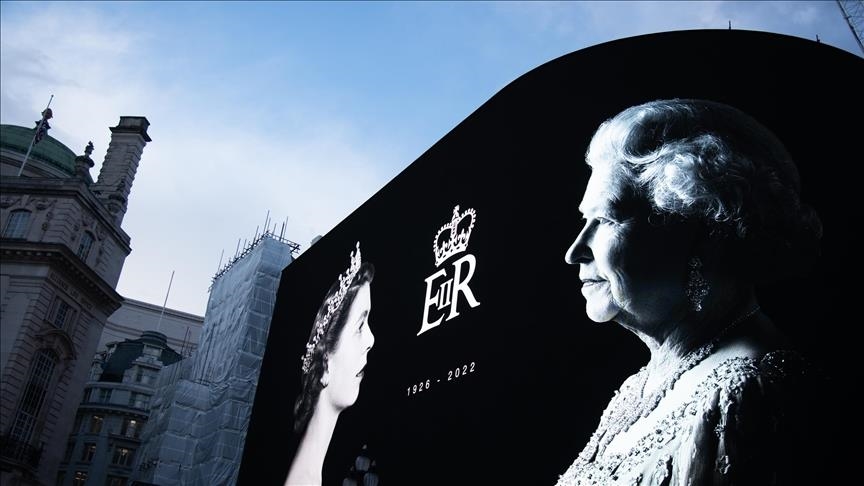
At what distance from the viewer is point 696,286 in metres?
3.89

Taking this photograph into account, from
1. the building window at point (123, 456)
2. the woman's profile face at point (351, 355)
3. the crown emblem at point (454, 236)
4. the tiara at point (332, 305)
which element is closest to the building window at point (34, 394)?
the tiara at point (332, 305)

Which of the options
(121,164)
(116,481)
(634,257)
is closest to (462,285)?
(634,257)

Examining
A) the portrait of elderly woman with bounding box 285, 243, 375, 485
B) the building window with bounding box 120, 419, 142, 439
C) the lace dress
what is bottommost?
the lace dress

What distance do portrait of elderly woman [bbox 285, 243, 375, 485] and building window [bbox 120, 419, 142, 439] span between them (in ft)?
118

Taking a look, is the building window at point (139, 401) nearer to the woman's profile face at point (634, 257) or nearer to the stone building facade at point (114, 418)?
the stone building facade at point (114, 418)

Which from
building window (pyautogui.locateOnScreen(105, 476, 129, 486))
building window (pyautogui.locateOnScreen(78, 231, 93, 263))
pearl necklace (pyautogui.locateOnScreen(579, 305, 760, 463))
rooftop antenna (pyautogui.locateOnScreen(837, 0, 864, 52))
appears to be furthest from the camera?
building window (pyautogui.locateOnScreen(105, 476, 129, 486))

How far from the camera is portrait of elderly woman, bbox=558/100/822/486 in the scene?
3008mm

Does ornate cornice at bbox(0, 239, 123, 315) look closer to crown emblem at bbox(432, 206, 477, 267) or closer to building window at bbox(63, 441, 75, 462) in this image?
building window at bbox(63, 441, 75, 462)

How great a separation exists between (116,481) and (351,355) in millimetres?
37727

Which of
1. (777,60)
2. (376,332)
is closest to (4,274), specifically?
(376,332)

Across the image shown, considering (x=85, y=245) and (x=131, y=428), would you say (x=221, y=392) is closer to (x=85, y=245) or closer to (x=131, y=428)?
(x=85, y=245)

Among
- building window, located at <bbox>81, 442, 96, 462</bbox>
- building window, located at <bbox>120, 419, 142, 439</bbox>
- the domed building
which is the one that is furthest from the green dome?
building window, located at <bbox>81, 442, 96, 462</bbox>

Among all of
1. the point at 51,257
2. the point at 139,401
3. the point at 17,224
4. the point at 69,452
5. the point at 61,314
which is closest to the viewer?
the point at 51,257

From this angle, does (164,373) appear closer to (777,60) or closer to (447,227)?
(447,227)
